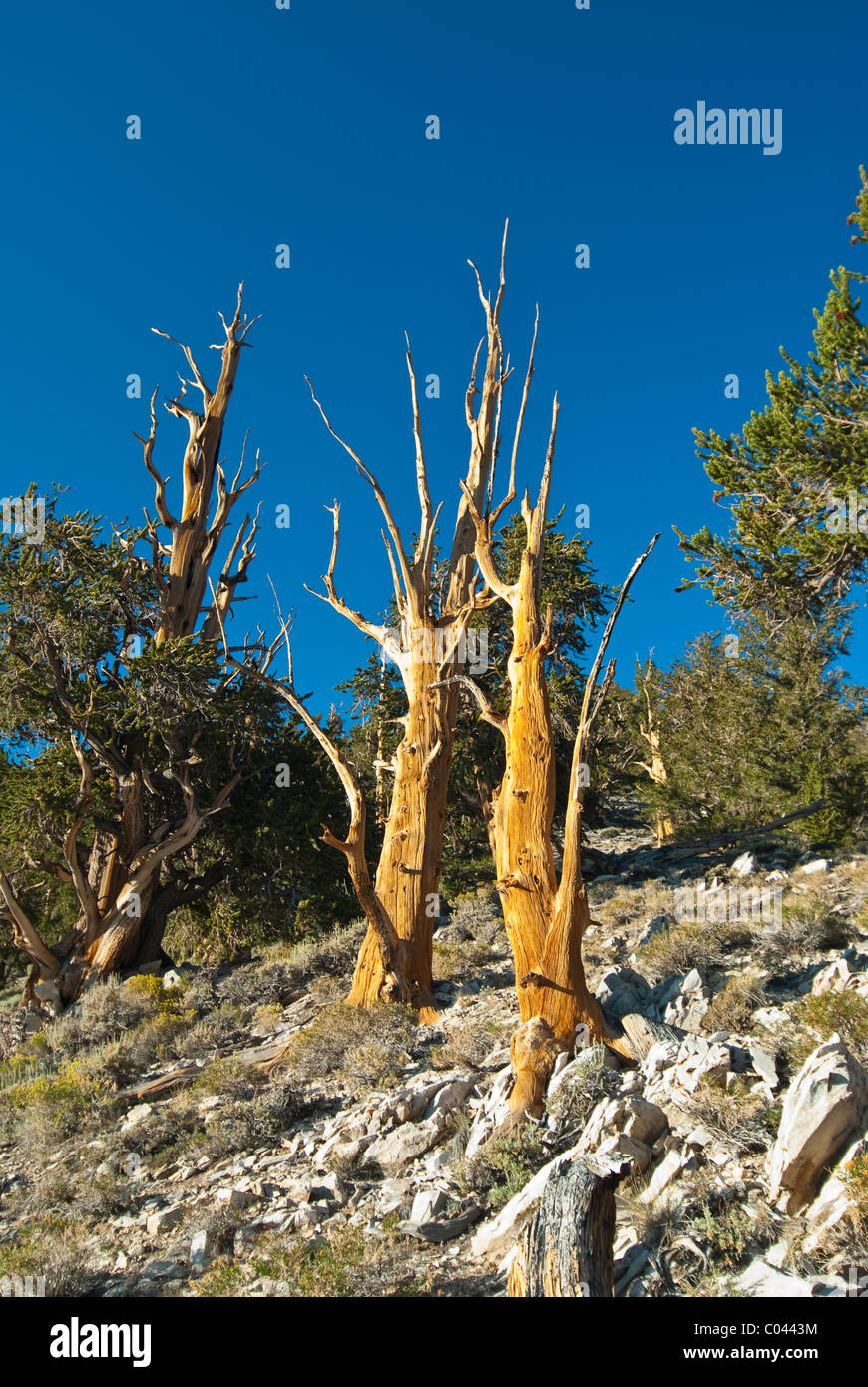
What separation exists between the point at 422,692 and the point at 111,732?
242 inches

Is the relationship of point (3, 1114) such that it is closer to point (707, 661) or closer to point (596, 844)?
point (596, 844)

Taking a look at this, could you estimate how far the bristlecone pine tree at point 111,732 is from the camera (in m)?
12.3

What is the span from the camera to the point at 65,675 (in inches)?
522

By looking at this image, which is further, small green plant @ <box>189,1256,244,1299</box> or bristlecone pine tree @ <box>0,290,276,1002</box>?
bristlecone pine tree @ <box>0,290,276,1002</box>

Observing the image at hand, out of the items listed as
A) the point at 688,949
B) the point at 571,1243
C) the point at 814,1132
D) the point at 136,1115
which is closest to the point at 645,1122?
the point at 814,1132

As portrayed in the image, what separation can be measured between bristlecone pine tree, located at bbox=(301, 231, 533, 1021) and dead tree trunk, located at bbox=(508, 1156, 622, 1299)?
518 cm

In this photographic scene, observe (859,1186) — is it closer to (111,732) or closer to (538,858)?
(538,858)

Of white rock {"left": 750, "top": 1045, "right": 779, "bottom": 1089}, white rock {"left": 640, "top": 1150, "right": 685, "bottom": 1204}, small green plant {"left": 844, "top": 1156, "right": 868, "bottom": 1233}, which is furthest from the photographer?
white rock {"left": 750, "top": 1045, "right": 779, "bottom": 1089}

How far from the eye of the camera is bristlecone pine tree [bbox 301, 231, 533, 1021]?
29.3 ft

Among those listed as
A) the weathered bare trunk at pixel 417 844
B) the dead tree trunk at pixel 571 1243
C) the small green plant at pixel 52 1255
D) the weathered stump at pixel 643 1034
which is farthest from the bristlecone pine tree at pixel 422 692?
the dead tree trunk at pixel 571 1243

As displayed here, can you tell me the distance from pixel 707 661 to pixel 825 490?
51.1 feet

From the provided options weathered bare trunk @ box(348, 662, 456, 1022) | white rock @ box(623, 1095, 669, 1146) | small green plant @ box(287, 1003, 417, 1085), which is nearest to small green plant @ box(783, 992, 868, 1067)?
white rock @ box(623, 1095, 669, 1146)

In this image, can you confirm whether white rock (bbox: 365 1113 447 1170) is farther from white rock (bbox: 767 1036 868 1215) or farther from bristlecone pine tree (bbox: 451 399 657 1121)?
white rock (bbox: 767 1036 868 1215)
